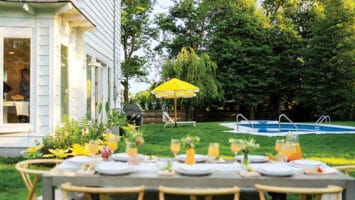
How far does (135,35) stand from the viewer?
2538cm

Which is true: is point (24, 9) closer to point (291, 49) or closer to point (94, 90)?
point (94, 90)

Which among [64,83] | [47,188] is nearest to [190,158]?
[47,188]

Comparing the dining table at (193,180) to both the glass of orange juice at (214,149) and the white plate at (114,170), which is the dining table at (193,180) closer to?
the white plate at (114,170)

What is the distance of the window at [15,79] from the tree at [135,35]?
57.0ft

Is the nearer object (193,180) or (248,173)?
(193,180)

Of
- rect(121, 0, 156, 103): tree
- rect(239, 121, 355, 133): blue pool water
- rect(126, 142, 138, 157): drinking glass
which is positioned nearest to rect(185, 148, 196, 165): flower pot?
rect(126, 142, 138, 157): drinking glass

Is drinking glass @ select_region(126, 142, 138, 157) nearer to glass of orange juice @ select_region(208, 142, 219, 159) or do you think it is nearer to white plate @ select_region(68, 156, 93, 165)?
white plate @ select_region(68, 156, 93, 165)

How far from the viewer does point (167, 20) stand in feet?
83.3

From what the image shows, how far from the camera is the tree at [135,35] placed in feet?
81.0

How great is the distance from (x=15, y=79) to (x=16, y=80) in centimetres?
2

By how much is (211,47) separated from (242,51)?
205 centimetres

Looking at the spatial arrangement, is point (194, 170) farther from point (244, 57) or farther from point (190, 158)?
point (244, 57)

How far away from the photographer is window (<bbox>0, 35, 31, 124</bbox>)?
266 inches

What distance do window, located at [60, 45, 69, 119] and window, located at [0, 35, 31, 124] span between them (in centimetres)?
76
